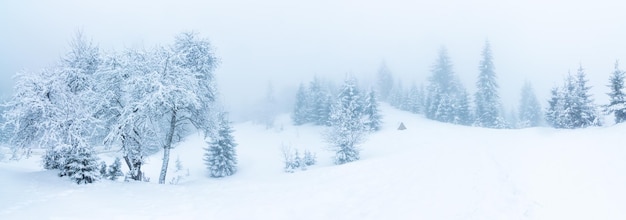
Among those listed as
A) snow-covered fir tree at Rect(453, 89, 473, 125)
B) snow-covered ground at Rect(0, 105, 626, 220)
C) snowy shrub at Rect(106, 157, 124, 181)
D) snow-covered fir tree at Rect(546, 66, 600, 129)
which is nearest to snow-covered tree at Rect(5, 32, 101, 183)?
snow-covered ground at Rect(0, 105, 626, 220)

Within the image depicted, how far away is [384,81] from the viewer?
98188mm

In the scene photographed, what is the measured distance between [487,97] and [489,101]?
82 centimetres

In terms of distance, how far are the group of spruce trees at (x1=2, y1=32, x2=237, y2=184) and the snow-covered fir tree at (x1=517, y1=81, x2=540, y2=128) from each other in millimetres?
67322

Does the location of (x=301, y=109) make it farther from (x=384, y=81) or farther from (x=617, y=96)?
(x=617, y=96)

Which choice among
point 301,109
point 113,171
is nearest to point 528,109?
point 301,109

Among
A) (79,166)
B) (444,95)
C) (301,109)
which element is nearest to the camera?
(79,166)

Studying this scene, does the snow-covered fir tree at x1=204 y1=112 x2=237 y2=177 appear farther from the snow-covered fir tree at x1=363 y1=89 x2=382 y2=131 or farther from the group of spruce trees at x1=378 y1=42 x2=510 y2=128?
the group of spruce trees at x1=378 y1=42 x2=510 y2=128

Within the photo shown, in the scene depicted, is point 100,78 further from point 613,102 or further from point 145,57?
point 613,102

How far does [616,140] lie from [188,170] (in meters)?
48.1

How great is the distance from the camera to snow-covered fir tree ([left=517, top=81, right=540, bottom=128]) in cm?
6875

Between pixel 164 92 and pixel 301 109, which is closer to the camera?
pixel 164 92

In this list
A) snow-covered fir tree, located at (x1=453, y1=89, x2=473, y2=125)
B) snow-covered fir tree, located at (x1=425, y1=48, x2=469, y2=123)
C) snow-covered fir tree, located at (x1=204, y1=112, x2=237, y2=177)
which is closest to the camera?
snow-covered fir tree, located at (x1=204, y1=112, x2=237, y2=177)

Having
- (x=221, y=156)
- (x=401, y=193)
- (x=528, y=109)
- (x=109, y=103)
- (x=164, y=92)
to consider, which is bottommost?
(x=221, y=156)

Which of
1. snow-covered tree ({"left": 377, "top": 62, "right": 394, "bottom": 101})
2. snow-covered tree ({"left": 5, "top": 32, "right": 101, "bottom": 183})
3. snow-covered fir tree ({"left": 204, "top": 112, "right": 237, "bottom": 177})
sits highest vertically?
snow-covered tree ({"left": 377, "top": 62, "right": 394, "bottom": 101})
